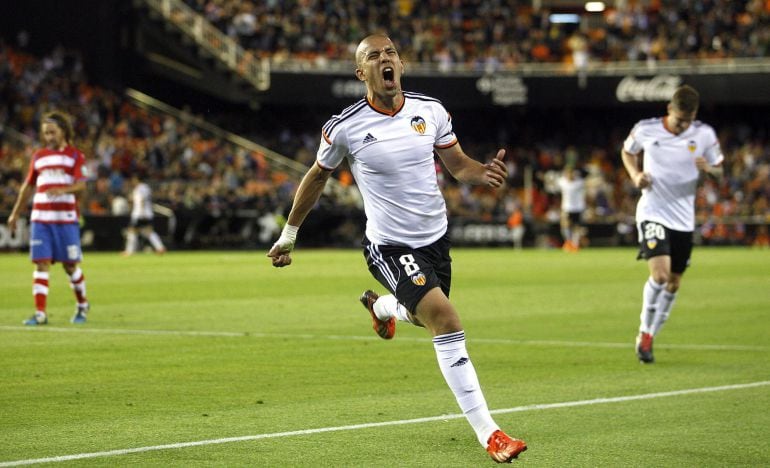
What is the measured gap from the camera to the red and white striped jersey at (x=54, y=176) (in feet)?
45.9

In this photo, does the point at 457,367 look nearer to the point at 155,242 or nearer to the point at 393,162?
the point at 393,162

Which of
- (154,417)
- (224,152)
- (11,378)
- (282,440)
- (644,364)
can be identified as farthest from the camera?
(224,152)

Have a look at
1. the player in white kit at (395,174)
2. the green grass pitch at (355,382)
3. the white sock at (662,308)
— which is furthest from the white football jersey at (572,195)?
the player in white kit at (395,174)

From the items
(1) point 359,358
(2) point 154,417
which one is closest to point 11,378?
(2) point 154,417

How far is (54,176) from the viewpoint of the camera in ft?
46.0

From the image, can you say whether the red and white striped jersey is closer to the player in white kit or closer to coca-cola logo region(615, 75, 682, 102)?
the player in white kit

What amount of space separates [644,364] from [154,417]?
4878mm

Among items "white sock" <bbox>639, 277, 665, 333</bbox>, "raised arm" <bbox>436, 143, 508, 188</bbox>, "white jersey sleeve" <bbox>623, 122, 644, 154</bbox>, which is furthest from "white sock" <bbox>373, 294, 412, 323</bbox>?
"white jersey sleeve" <bbox>623, 122, 644, 154</bbox>

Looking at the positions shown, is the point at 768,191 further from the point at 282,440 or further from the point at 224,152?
the point at 282,440

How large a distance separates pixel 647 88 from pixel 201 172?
17.5 metres

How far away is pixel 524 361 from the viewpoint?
11.2 m

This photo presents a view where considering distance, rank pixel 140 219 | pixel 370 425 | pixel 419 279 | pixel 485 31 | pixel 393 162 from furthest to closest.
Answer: pixel 485 31, pixel 140 219, pixel 370 425, pixel 393 162, pixel 419 279

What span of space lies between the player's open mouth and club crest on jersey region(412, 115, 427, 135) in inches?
12.2

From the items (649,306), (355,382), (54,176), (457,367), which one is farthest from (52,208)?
(457,367)
